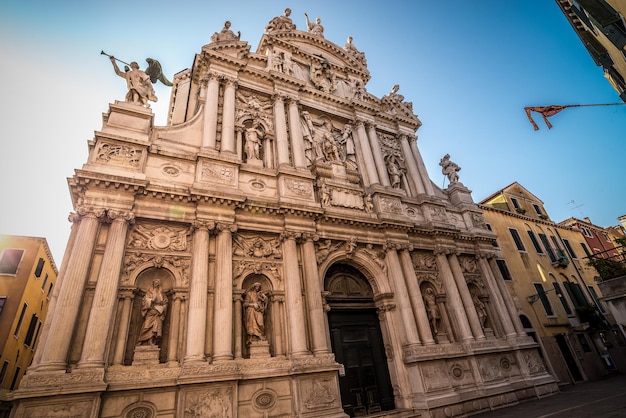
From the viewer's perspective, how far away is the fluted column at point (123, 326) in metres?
7.05

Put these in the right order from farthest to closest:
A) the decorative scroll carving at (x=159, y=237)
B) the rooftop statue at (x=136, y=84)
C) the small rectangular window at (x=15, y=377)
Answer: the small rectangular window at (x=15, y=377) < the rooftop statue at (x=136, y=84) < the decorative scroll carving at (x=159, y=237)

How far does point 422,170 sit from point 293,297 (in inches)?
378

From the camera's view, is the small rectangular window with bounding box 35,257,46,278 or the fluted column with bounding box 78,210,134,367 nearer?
the fluted column with bounding box 78,210,134,367

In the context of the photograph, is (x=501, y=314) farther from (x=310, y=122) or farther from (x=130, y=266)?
(x=130, y=266)

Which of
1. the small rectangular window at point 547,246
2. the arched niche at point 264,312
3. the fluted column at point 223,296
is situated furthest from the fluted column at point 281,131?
the small rectangular window at point 547,246

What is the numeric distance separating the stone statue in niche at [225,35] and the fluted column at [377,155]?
6851 millimetres

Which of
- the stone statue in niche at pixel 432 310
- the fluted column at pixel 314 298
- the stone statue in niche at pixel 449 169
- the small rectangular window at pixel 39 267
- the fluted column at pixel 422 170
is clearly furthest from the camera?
the small rectangular window at pixel 39 267

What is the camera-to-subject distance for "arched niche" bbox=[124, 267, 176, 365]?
24.4 feet

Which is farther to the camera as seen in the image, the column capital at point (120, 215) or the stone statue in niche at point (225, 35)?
the stone statue in niche at point (225, 35)

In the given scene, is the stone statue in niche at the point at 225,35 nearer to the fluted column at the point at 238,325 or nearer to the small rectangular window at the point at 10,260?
the fluted column at the point at 238,325

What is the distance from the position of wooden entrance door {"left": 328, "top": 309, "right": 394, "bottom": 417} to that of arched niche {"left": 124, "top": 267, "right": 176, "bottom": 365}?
4.88 metres

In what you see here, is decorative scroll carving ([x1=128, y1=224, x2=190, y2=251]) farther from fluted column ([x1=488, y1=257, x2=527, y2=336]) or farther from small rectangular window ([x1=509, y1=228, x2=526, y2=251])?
small rectangular window ([x1=509, y1=228, x2=526, y2=251])

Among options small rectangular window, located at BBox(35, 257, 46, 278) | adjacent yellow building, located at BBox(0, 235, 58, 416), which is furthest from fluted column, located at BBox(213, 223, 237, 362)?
small rectangular window, located at BBox(35, 257, 46, 278)

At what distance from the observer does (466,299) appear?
41.1 feet
